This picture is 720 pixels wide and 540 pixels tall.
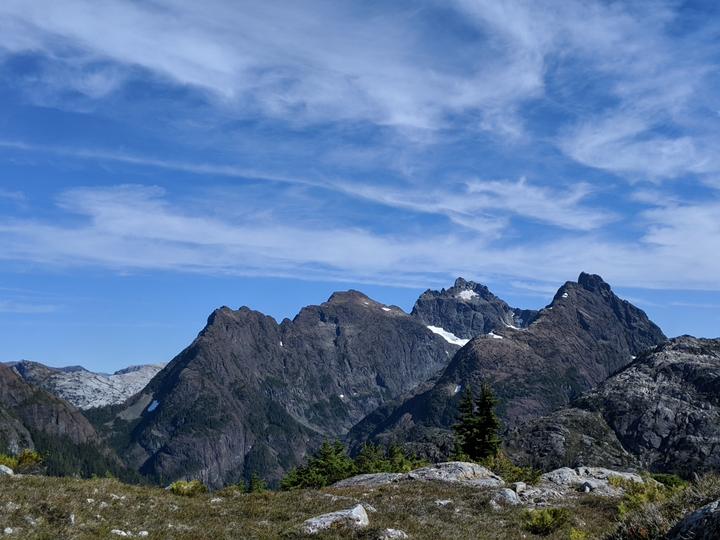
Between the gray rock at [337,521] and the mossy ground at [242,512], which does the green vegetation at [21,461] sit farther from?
the gray rock at [337,521]

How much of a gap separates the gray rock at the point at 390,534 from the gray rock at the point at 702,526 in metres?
10.1

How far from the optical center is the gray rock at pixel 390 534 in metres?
19.5

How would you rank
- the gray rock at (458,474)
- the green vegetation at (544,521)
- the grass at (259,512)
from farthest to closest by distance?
the gray rock at (458,474) → the green vegetation at (544,521) → the grass at (259,512)

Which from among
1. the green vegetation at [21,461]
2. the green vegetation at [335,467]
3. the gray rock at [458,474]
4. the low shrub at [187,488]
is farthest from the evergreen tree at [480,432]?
the green vegetation at [21,461]

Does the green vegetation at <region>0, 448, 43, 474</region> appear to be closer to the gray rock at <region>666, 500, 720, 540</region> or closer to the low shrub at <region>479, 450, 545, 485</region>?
the low shrub at <region>479, 450, 545, 485</region>

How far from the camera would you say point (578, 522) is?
2522cm

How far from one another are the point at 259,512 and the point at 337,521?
5137 millimetres

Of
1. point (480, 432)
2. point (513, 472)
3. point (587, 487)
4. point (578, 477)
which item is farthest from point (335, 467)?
point (587, 487)

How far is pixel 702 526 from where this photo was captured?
11211 mm

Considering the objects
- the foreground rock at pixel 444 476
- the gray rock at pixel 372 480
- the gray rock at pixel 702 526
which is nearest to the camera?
the gray rock at pixel 702 526

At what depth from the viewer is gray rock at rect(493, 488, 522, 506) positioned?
29.2 m

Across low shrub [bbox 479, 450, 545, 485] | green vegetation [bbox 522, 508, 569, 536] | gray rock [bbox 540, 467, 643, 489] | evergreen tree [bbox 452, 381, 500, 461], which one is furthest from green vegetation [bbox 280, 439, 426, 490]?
green vegetation [bbox 522, 508, 569, 536]

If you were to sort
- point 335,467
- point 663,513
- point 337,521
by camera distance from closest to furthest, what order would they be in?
point 663,513 < point 337,521 < point 335,467

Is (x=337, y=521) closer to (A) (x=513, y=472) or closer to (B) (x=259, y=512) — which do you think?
(B) (x=259, y=512)
